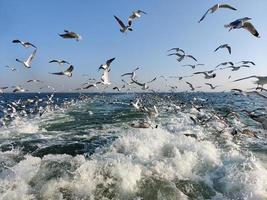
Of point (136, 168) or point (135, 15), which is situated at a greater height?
point (135, 15)

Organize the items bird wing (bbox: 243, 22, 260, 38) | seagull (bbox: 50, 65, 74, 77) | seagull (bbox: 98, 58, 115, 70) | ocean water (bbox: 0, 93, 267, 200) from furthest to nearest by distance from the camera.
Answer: seagull (bbox: 50, 65, 74, 77), seagull (bbox: 98, 58, 115, 70), ocean water (bbox: 0, 93, 267, 200), bird wing (bbox: 243, 22, 260, 38)

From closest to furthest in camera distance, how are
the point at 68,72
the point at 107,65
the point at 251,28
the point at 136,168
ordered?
the point at 251,28, the point at 107,65, the point at 68,72, the point at 136,168

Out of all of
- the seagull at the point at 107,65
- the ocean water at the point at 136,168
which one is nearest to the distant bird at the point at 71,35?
the seagull at the point at 107,65

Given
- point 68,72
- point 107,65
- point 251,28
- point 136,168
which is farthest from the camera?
point 136,168

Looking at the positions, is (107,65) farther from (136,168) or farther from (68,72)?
(136,168)

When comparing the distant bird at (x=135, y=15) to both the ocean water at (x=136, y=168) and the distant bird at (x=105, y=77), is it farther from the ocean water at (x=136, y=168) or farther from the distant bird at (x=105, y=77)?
the ocean water at (x=136, y=168)

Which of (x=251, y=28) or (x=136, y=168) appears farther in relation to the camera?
(x=136, y=168)

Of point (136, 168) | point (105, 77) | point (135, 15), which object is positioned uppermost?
point (135, 15)

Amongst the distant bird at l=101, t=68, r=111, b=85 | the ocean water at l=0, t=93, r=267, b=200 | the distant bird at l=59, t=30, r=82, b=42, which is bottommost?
the ocean water at l=0, t=93, r=267, b=200

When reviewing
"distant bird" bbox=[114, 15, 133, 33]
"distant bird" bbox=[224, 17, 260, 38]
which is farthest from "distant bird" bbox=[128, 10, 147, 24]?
"distant bird" bbox=[224, 17, 260, 38]

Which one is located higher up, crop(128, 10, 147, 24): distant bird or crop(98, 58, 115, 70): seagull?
crop(128, 10, 147, 24): distant bird

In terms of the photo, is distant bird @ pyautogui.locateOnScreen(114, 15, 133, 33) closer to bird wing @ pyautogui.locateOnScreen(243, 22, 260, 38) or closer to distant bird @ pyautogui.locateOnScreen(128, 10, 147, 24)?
distant bird @ pyautogui.locateOnScreen(128, 10, 147, 24)

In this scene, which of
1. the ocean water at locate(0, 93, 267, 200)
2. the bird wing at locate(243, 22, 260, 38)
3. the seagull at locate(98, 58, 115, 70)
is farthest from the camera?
the seagull at locate(98, 58, 115, 70)

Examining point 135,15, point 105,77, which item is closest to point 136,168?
point 105,77
